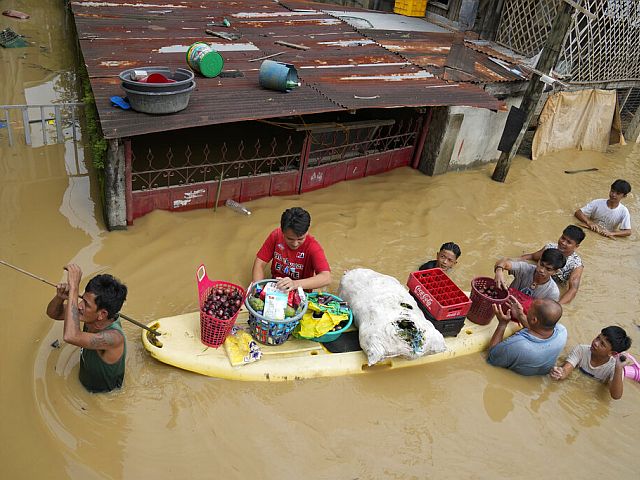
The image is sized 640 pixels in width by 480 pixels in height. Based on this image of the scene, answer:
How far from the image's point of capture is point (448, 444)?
4.62 m

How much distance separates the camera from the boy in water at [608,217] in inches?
313

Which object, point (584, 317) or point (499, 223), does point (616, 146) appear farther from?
point (584, 317)

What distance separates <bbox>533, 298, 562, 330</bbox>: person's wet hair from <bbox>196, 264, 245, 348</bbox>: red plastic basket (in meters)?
2.75

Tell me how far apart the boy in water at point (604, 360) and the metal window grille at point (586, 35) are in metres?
6.70

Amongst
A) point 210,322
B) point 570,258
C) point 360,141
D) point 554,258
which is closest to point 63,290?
point 210,322

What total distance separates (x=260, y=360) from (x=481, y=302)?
2447mm

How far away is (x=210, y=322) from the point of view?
445cm

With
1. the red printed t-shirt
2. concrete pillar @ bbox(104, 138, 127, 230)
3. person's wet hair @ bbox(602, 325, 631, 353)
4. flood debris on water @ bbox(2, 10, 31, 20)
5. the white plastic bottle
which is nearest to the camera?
person's wet hair @ bbox(602, 325, 631, 353)

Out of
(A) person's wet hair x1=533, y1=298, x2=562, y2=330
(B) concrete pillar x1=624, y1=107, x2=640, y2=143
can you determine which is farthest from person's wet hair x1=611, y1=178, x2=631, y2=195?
(B) concrete pillar x1=624, y1=107, x2=640, y2=143

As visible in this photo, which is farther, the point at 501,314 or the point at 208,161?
the point at 208,161

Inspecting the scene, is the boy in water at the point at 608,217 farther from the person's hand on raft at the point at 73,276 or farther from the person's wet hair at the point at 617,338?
the person's hand on raft at the point at 73,276

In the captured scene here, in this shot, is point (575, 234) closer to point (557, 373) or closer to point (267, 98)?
point (557, 373)

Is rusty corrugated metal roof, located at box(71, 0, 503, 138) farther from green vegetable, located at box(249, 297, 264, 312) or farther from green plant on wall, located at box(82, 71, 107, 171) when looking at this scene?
green vegetable, located at box(249, 297, 264, 312)

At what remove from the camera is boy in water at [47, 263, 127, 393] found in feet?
11.9
